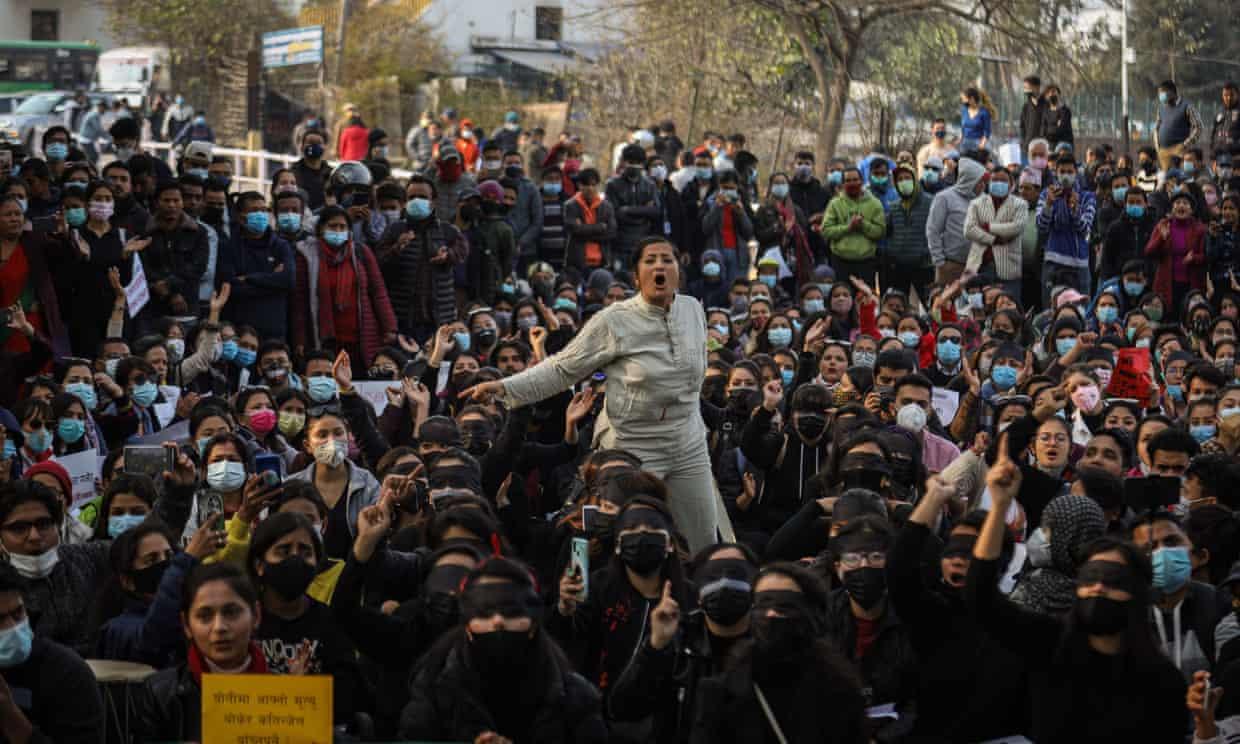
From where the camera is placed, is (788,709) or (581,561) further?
(581,561)

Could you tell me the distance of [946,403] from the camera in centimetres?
1287

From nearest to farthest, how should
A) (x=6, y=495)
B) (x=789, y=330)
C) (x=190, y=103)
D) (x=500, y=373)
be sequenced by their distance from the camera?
1. (x=6, y=495)
2. (x=500, y=373)
3. (x=789, y=330)
4. (x=190, y=103)

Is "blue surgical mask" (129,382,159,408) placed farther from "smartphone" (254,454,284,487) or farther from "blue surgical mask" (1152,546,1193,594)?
"blue surgical mask" (1152,546,1193,594)

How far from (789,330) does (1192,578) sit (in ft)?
23.9

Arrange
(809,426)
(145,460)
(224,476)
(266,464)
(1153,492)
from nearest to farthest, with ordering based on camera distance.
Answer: (1153,492), (266,464), (224,476), (145,460), (809,426)

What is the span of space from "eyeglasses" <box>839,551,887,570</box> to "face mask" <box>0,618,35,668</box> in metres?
2.86

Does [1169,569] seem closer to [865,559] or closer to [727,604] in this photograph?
[865,559]

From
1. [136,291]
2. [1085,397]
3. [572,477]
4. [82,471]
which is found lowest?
[572,477]

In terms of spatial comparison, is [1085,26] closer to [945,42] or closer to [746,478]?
[945,42]

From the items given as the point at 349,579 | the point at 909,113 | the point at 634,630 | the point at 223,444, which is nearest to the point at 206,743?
the point at 349,579

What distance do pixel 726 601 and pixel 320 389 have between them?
563 centimetres

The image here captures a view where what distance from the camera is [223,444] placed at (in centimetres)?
883

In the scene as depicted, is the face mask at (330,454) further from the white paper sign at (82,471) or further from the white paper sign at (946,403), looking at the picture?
the white paper sign at (946,403)

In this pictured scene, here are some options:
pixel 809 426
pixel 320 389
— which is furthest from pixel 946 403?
pixel 320 389
